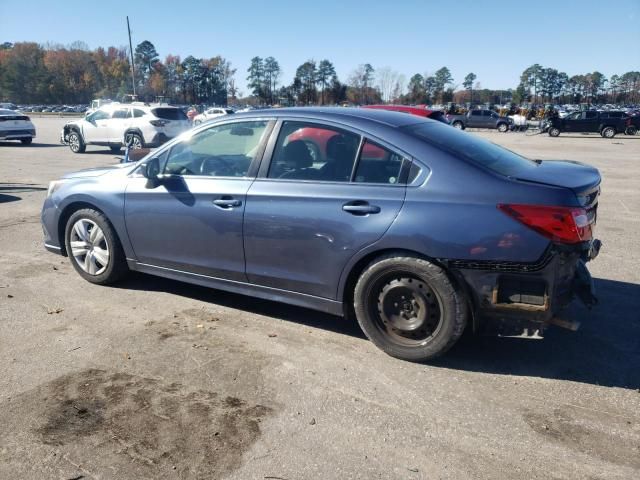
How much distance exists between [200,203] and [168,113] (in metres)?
15.0

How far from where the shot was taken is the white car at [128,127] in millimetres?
17500

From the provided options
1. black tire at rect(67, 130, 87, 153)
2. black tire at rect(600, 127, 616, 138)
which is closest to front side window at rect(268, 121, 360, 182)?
black tire at rect(67, 130, 87, 153)

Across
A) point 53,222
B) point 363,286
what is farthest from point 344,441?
point 53,222

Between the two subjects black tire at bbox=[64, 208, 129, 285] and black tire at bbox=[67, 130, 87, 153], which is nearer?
black tire at bbox=[64, 208, 129, 285]

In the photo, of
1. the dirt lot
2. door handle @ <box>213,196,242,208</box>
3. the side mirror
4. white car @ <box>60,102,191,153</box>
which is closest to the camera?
the dirt lot

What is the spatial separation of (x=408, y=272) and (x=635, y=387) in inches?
63.3

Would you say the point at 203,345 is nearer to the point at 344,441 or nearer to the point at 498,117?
the point at 344,441

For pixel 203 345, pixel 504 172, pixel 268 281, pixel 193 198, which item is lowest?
pixel 203 345

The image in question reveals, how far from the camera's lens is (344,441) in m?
2.81

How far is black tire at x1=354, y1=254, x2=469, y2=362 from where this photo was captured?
3.45 metres

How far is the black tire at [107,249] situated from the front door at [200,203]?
0.26 metres

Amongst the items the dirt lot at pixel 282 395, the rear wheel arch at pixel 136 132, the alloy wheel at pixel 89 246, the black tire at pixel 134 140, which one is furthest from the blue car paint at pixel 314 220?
the black tire at pixel 134 140

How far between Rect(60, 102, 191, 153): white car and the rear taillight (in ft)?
51.5

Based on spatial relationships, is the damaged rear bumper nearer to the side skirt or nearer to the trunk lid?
the trunk lid
